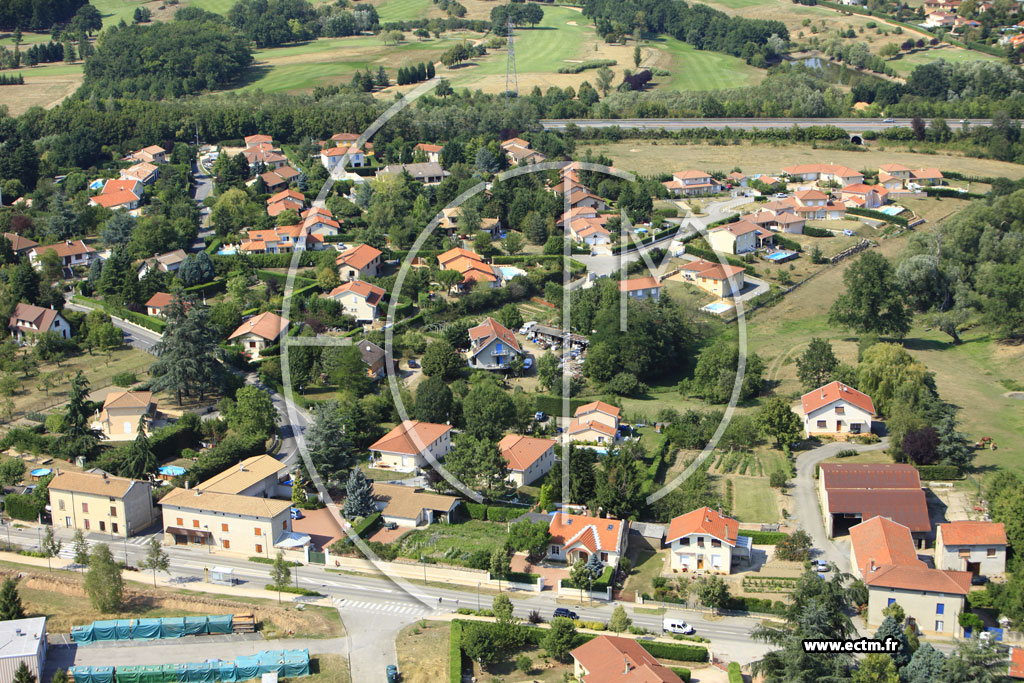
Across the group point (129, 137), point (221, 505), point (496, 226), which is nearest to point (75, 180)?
point (129, 137)

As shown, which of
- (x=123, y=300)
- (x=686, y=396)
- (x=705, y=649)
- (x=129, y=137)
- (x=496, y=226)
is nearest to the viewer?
(x=705, y=649)

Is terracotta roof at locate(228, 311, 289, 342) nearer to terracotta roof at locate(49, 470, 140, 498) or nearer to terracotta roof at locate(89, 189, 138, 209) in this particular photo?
terracotta roof at locate(49, 470, 140, 498)

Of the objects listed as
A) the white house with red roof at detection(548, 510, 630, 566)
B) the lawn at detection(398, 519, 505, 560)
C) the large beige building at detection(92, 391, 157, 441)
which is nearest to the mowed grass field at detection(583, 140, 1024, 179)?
the large beige building at detection(92, 391, 157, 441)

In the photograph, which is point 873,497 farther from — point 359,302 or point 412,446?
point 359,302

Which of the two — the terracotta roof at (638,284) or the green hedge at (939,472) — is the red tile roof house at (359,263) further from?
the green hedge at (939,472)

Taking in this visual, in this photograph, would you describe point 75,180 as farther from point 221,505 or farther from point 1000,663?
point 1000,663

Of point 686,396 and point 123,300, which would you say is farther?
point 123,300
